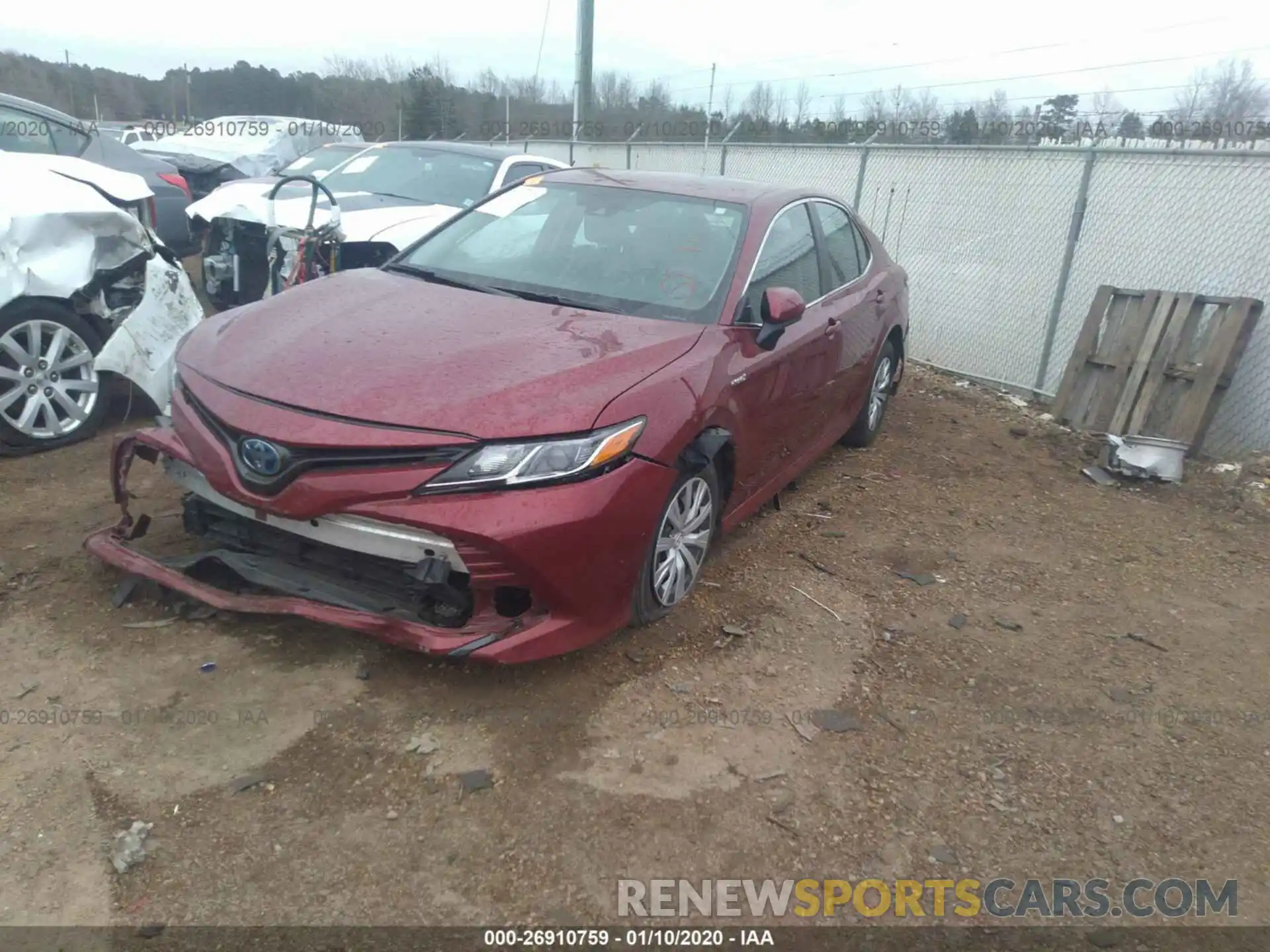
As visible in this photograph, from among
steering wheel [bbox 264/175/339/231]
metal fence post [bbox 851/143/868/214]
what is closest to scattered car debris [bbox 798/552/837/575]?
steering wheel [bbox 264/175/339/231]

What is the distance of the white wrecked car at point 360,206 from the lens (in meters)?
6.73

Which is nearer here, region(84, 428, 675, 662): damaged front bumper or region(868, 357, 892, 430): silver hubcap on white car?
region(84, 428, 675, 662): damaged front bumper

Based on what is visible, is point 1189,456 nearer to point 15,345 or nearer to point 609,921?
point 609,921

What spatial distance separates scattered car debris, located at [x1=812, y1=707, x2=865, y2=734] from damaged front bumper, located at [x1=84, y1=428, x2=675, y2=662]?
746 mm

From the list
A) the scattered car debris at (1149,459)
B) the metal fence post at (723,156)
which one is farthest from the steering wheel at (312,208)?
the metal fence post at (723,156)

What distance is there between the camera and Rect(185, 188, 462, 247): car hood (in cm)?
679

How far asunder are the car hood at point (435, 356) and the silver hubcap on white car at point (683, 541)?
0.51 m

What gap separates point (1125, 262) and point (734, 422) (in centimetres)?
514

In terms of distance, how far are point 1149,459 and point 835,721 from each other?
13.1ft

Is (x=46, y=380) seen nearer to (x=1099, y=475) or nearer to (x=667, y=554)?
(x=667, y=554)

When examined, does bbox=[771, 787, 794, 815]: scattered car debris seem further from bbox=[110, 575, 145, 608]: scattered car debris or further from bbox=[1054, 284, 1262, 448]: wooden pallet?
bbox=[1054, 284, 1262, 448]: wooden pallet

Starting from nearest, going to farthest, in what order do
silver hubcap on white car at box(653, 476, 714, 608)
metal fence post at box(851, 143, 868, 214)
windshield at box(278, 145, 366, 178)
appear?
1. silver hubcap on white car at box(653, 476, 714, 608)
2. windshield at box(278, 145, 366, 178)
3. metal fence post at box(851, 143, 868, 214)

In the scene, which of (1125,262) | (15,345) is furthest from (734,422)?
(1125,262)

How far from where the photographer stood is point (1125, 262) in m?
7.30
